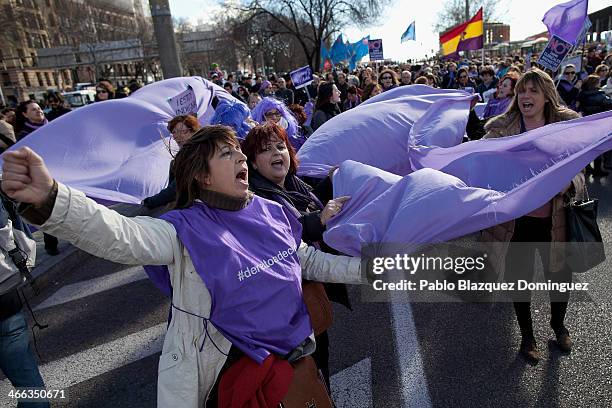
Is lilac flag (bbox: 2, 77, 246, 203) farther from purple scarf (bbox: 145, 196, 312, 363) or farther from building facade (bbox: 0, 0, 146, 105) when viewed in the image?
building facade (bbox: 0, 0, 146, 105)

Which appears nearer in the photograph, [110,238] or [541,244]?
[110,238]

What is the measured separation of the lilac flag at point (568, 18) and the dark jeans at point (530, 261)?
17.3 feet

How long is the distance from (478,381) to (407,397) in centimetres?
49

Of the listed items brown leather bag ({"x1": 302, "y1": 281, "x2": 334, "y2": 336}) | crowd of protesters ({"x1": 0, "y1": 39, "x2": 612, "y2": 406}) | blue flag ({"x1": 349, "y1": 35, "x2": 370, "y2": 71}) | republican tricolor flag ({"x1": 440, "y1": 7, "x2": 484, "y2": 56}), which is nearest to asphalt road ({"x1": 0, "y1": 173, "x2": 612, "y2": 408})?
crowd of protesters ({"x1": 0, "y1": 39, "x2": 612, "y2": 406})

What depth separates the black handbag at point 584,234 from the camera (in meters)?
2.56

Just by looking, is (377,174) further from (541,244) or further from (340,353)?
(340,353)

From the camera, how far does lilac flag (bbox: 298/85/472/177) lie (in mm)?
3145

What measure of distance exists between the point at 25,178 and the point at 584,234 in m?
2.87

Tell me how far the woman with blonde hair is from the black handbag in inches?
2.0

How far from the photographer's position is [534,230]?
2727 millimetres

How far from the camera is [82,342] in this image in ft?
12.5

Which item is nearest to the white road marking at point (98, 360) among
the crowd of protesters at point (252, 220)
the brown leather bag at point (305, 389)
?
the crowd of protesters at point (252, 220)

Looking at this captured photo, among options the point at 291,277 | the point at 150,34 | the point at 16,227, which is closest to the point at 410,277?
the point at 291,277

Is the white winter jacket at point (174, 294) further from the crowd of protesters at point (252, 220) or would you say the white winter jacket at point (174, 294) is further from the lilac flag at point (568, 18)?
the lilac flag at point (568, 18)
